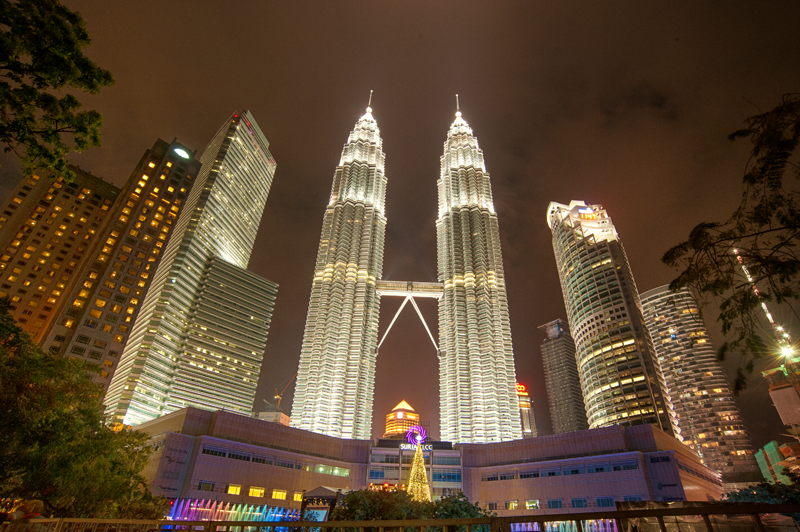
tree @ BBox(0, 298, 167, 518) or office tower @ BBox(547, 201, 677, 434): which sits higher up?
office tower @ BBox(547, 201, 677, 434)

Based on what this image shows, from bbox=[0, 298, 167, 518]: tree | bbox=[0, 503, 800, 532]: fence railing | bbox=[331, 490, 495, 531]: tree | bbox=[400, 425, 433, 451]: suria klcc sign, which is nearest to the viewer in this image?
bbox=[0, 503, 800, 532]: fence railing

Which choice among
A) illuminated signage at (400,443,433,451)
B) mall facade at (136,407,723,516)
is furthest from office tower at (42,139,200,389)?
illuminated signage at (400,443,433,451)

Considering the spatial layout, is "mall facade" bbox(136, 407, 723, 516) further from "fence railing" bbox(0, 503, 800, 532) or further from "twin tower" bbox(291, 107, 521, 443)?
"fence railing" bbox(0, 503, 800, 532)

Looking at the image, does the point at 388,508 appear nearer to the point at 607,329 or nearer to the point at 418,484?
the point at 418,484

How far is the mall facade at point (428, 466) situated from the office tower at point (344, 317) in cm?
3461

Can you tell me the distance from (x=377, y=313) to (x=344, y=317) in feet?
58.7

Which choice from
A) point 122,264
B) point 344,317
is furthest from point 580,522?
point 344,317

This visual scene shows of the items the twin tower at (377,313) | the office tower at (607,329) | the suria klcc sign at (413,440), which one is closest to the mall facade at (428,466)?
the suria klcc sign at (413,440)

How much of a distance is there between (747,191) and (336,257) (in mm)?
169157

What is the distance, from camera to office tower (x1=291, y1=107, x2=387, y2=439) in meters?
147

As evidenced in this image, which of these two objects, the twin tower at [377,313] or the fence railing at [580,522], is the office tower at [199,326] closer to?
the twin tower at [377,313]

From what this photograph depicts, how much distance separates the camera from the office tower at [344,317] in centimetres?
14725

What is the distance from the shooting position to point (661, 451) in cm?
8375

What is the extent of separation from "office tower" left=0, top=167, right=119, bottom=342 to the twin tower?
7808 cm
